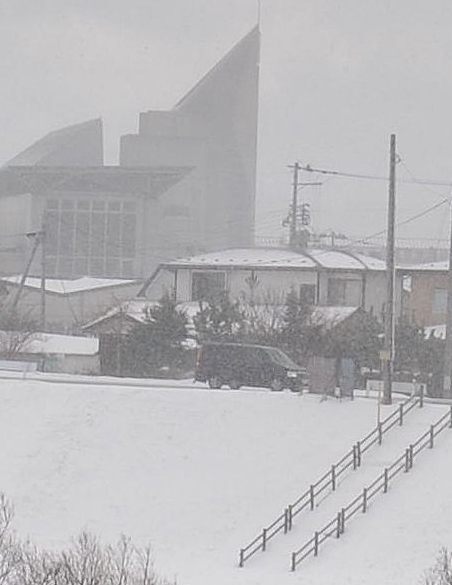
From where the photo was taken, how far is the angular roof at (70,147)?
6501 inches

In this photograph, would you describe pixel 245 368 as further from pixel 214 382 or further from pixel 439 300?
pixel 439 300

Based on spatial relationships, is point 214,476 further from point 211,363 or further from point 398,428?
point 211,363

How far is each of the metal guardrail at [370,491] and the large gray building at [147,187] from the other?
62.6 meters

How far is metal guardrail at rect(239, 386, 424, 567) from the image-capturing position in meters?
27.4

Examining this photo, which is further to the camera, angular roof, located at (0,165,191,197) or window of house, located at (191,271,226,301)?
angular roof, located at (0,165,191,197)

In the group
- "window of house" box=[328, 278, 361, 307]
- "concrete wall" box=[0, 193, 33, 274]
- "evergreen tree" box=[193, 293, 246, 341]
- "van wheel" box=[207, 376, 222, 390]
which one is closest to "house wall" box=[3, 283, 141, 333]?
"window of house" box=[328, 278, 361, 307]

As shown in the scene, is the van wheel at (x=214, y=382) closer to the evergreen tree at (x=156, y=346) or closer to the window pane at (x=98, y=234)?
the evergreen tree at (x=156, y=346)

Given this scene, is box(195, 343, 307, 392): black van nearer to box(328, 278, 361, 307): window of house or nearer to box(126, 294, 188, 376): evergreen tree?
box(126, 294, 188, 376): evergreen tree

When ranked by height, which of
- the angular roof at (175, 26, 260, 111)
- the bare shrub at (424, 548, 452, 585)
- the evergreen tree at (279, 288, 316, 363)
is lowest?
the bare shrub at (424, 548, 452, 585)

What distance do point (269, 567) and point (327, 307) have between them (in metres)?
33.7

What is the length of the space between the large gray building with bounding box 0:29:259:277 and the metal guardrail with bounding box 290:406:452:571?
2463 inches

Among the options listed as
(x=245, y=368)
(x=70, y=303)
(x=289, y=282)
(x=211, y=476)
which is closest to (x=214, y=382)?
(x=245, y=368)

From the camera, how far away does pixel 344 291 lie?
65.0 meters

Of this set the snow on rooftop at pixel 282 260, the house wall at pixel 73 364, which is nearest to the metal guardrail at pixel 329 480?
the house wall at pixel 73 364
